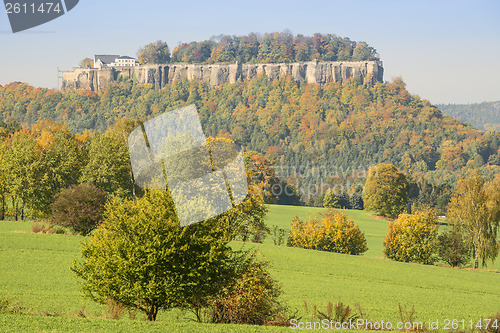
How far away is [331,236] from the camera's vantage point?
4866 centimetres

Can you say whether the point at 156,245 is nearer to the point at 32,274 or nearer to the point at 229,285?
the point at 229,285

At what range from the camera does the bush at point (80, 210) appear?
40406 mm

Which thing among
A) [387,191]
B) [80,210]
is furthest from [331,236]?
[387,191]

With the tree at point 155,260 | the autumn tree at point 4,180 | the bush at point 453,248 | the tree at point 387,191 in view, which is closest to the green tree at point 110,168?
the autumn tree at point 4,180

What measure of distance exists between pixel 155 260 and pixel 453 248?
116ft

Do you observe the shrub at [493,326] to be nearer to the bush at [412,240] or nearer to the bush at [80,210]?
the bush at [80,210]

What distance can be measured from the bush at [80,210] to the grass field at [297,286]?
1733 millimetres

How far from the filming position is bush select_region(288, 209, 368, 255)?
159 feet

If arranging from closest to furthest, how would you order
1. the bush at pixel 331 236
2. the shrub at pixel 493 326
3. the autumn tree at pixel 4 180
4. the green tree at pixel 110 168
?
the shrub at pixel 493 326, the bush at pixel 331 236, the green tree at pixel 110 168, the autumn tree at pixel 4 180

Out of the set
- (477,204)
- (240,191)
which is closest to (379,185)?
(477,204)

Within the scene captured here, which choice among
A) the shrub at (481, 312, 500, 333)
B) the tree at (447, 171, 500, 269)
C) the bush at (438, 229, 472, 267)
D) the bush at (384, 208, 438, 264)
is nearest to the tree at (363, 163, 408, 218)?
the tree at (447, 171, 500, 269)

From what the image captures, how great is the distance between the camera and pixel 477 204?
4909 cm

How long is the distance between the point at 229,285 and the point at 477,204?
3646cm

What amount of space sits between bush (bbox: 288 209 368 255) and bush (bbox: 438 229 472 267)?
21.4 ft
